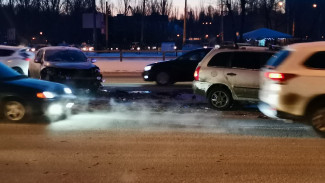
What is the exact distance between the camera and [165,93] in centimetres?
1499

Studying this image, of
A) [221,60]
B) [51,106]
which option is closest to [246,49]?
[221,60]

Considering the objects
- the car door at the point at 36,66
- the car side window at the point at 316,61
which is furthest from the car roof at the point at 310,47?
the car door at the point at 36,66

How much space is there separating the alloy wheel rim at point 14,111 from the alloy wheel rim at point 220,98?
4.84 metres

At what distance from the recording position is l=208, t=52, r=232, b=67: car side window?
36.5 ft

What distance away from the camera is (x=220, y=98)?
1125 cm

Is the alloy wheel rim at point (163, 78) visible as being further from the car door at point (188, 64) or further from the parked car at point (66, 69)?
the parked car at point (66, 69)

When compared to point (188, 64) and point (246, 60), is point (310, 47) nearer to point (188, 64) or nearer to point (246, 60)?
point (246, 60)

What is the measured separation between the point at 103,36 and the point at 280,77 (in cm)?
6058

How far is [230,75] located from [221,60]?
494 mm

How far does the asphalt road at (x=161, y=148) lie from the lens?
19.0 feet

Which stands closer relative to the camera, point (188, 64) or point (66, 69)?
point (66, 69)

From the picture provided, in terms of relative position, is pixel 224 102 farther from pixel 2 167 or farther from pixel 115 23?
pixel 115 23

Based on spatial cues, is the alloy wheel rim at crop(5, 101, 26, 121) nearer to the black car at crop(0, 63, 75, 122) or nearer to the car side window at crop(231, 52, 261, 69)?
the black car at crop(0, 63, 75, 122)

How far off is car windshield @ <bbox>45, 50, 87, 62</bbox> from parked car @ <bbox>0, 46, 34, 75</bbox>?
1814 millimetres
